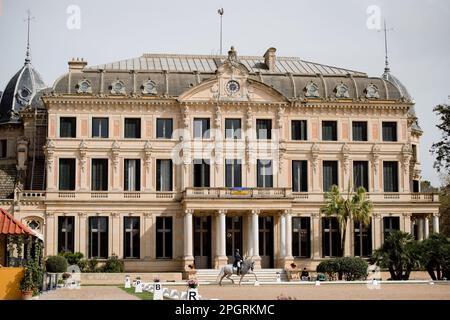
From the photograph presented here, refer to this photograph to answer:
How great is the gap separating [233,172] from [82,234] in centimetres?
1164

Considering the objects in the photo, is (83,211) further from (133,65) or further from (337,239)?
(337,239)

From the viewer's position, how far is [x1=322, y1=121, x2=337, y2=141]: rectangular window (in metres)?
58.6

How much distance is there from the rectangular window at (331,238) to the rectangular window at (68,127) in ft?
63.3

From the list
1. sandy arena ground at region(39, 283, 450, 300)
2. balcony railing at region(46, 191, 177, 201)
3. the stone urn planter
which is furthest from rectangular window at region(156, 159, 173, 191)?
sandy arena ground at region(39, 283, 450, 300)

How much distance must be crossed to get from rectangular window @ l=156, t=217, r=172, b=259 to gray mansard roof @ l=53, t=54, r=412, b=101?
9.23 m

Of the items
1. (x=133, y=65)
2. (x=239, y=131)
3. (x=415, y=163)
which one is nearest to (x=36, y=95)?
(x=133, y=65)

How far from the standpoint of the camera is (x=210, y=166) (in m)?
56.5

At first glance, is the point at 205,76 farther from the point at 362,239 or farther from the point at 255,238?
the point at 362,239

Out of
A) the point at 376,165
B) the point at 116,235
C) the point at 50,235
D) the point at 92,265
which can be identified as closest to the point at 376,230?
the point at 376,165

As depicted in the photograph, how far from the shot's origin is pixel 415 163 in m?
66.6

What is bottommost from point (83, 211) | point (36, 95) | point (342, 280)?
point (342, 280)

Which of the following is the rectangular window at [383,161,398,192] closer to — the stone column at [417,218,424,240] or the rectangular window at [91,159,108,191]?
the stone column at [417,218,424,240]

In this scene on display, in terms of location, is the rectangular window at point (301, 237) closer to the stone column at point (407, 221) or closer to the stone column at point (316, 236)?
the stone column at point (316, 236)

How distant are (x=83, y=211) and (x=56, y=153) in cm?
460
